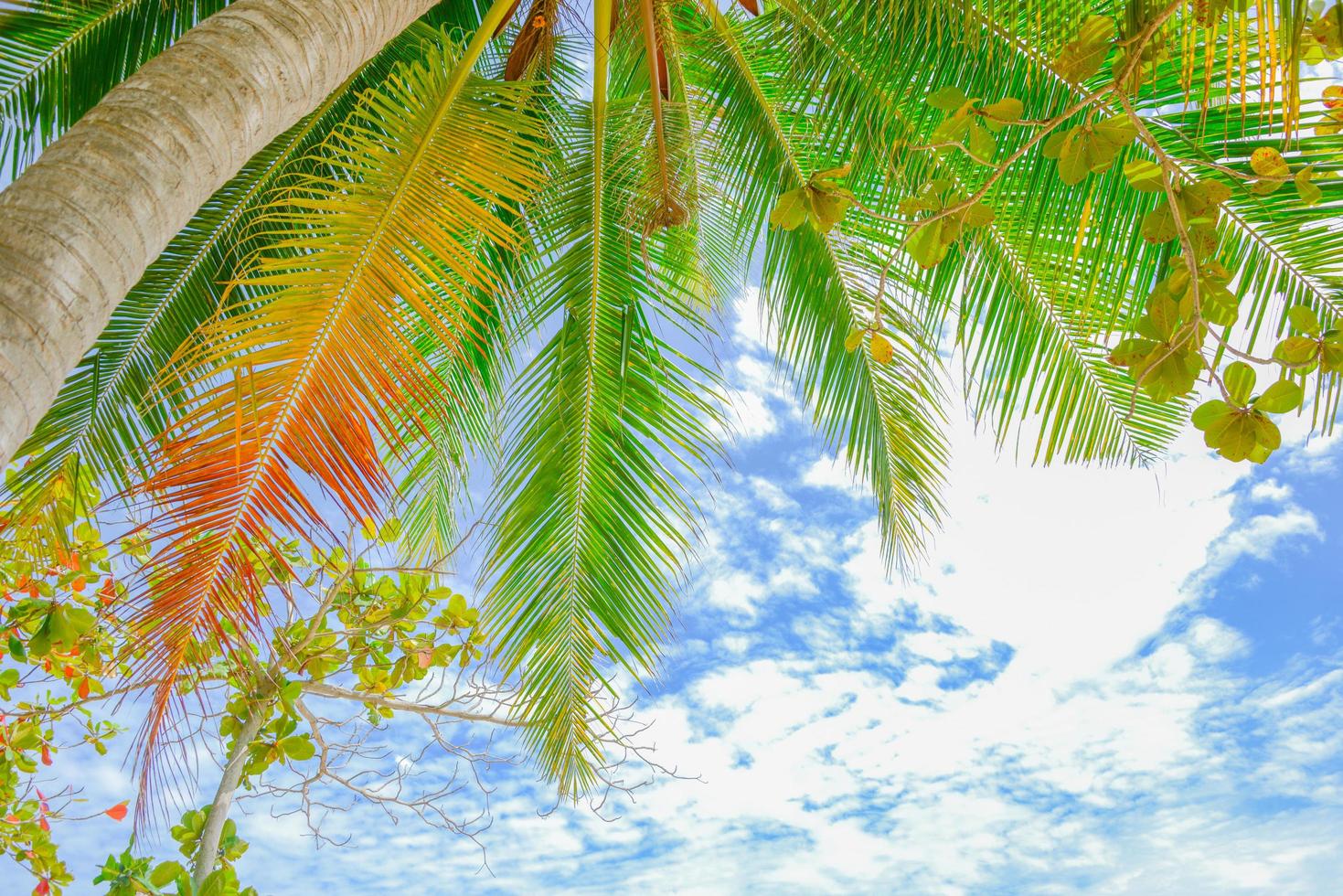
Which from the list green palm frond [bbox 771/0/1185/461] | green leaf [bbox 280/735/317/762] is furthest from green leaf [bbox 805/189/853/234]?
green leaf [bbox 280/735/317/762]

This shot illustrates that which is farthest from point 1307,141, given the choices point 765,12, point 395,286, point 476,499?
point 476,499

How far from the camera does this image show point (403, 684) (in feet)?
14.5

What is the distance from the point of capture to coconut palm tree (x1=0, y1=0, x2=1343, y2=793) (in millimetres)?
1517

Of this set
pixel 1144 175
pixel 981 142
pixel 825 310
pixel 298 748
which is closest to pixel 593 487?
pixel 825 310

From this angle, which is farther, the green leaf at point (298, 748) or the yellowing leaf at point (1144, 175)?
the green leaf at point (298, 748)

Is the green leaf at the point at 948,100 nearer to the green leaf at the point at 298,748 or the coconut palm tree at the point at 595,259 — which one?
the coconut palm tree at the point at 595,259

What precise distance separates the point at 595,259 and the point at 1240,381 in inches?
114

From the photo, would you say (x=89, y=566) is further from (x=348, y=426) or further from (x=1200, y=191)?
(x=1200, y=191)

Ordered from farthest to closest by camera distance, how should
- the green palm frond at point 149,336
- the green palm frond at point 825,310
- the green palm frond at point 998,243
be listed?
the green palm frond at point 825,310 < the green palm frond at point 149,336 < the green palm frond at point 998,243

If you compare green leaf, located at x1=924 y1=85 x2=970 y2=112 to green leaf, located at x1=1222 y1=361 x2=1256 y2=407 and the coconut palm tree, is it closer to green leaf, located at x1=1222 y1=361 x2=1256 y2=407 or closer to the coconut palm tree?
the coconut palm tree

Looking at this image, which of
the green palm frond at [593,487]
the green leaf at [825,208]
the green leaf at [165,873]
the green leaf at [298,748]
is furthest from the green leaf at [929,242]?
the green leaf at [165,873]

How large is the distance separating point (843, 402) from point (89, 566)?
12.0 feet

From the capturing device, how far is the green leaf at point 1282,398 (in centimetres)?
136

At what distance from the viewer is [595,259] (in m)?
4.02
